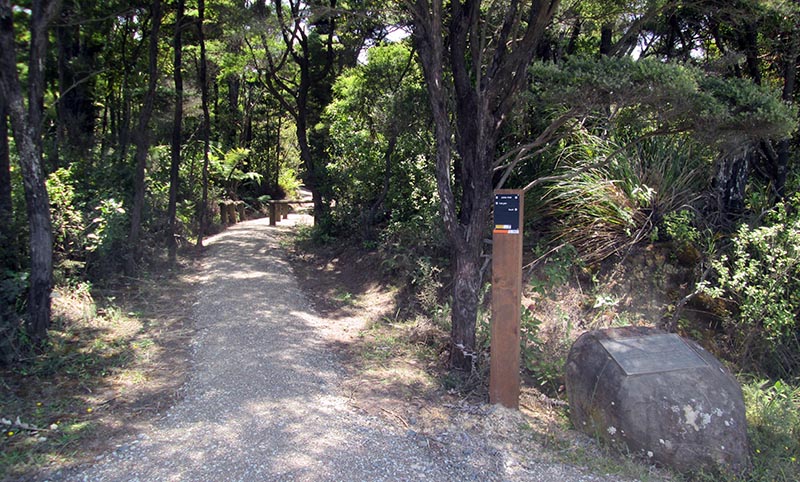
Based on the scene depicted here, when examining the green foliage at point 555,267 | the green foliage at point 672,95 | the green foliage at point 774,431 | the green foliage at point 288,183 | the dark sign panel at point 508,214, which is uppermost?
the green foliage at point 672,95

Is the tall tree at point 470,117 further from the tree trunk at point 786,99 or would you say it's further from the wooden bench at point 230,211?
the wooden bench at point 230,211

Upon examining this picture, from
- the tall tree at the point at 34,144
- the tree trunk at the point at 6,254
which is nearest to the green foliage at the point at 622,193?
the tall tree at the point at 34,144

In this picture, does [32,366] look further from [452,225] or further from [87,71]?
[87,71]

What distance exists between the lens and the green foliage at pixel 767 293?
5.80 metres

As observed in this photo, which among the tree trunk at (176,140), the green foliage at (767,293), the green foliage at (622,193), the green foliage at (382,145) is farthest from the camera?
the tree trunk at (176,140)

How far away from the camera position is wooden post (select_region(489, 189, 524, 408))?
4.84m

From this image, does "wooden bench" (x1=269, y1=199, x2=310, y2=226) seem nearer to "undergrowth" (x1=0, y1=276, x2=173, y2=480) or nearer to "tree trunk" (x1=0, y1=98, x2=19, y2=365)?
"undergrowth" (x1=0, y1=276, x2=173, y2=480)

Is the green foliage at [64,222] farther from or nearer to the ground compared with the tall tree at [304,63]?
nearer to the ground

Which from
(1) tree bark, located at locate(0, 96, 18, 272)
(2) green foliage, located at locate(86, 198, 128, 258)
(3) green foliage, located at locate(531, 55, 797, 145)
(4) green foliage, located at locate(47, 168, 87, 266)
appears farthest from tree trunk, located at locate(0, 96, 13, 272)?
(3) green foliage, located at locate(531, 55, 797, 145)

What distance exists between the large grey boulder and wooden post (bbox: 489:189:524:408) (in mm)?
612

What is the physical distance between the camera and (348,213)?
12914 mm

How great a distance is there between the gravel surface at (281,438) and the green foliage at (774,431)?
1510 millimetres

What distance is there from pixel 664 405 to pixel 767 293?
2785 millimetres

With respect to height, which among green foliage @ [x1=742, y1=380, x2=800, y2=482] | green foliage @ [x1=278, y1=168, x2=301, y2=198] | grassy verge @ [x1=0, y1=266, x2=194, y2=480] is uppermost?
green foliage @ [x1=278, y1=168, x2=301, y2=198]
